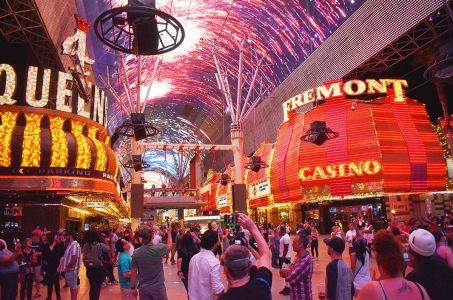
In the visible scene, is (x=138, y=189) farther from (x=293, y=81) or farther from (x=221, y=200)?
(x=221, y=200)

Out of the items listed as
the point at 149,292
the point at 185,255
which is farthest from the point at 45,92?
the point at 149,292

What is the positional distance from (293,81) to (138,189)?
15.8m

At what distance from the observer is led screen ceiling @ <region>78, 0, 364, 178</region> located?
28.1 m

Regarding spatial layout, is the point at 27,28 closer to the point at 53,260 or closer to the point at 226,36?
the point at 53,260

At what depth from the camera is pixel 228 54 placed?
3875 cm

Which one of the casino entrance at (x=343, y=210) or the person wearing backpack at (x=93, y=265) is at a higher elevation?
the casino entrance at (x=343, y=210)

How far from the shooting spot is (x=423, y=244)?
11.3ft

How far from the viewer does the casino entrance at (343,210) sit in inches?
1102

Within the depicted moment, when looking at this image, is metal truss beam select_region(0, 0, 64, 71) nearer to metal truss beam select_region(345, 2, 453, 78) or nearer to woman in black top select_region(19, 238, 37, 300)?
woman in black top select_region(19, 238, 37, 300)

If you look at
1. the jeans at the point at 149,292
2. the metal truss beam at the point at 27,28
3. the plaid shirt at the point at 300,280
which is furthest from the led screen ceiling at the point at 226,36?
the plaid shirt at the point at 300,280

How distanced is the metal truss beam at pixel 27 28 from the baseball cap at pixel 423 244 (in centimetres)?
1533

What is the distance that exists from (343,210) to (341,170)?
6.44 m

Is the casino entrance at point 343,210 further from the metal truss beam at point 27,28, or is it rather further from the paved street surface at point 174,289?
the metal truss beam at point 27,28

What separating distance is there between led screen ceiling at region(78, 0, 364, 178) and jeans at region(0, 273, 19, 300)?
18.6 m
